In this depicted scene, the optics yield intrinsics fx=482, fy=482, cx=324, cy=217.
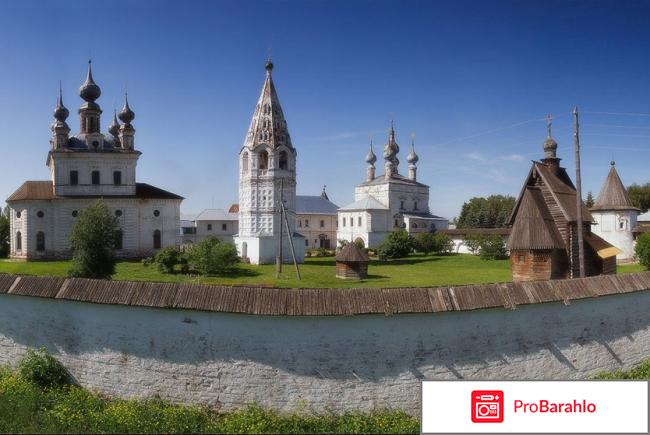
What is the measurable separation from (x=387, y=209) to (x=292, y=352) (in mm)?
38865

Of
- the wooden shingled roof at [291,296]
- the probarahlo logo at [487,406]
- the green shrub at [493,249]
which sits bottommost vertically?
the probarahlo logo at [487,406]

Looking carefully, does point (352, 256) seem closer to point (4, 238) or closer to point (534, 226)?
point (534, 226)

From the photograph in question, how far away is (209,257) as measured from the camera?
907 inches

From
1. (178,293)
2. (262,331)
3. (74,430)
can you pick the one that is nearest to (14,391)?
(74,430)

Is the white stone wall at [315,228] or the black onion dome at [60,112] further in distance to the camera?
the white stone wall at [315,228]

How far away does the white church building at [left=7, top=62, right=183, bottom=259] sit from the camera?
102 ft

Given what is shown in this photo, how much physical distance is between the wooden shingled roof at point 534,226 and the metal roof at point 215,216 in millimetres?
32146

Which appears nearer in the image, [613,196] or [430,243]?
[613,196]

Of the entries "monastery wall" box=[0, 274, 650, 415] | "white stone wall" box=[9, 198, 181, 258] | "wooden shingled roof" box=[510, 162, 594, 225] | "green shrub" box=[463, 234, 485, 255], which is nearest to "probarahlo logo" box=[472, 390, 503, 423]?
"monastery wall" box=[0, 274, 650, 415]

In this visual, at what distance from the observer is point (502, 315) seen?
9.32 metres

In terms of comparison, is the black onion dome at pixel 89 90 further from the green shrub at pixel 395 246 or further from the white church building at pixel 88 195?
the green shrub at pixel 395 246

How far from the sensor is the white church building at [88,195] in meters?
31.0

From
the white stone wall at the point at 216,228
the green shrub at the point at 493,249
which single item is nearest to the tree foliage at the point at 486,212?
the green shrub at the point at 493,249

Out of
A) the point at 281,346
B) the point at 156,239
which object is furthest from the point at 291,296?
the point at 156,239
